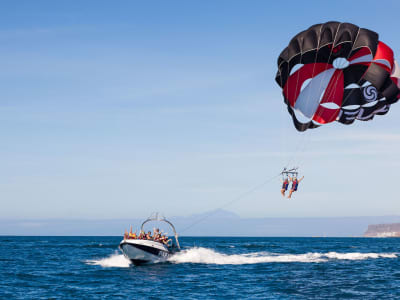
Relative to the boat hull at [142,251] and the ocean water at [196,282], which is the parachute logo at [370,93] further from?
the boat hull at [142,251]

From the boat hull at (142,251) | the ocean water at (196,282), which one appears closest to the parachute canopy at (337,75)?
the ocean water at (196,282)

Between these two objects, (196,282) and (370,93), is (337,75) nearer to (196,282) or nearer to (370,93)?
(370,93)

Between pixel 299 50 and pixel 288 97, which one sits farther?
pixel 288 97

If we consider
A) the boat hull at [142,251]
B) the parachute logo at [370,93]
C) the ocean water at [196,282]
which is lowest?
the ocean water at [196,282]

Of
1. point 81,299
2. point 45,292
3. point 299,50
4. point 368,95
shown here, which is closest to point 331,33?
point 299,50

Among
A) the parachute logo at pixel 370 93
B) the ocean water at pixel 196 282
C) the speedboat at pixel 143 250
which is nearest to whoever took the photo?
the ocean water at pixel 196 282

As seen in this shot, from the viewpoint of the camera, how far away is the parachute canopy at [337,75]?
2562 centimetres

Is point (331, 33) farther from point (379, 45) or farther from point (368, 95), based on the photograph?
point (368, 95)

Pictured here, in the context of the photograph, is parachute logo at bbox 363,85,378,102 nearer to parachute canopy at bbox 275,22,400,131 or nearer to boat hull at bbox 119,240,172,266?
parachute canopy at bbox 275,22,400,131

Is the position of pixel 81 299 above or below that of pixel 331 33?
below

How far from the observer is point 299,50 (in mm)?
26281

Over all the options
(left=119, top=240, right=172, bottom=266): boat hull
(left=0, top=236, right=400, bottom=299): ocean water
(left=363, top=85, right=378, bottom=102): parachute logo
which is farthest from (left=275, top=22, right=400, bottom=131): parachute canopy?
(left=119, top=240, right=172, bottom=266): boat hull

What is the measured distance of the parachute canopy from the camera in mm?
25625

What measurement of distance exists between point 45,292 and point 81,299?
3.20 meters
